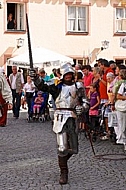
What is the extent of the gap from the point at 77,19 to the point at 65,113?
23.1m

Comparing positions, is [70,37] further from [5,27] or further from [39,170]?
[39,170]

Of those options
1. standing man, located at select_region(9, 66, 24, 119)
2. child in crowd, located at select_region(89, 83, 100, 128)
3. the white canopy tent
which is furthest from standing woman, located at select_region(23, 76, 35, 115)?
child in crowd, located at select_region(89, 83, 100, 128)

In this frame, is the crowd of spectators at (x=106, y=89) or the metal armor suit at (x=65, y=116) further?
the crowd of spectators at (x=106, y=89)

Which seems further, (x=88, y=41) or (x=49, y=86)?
(x=88, y=41)

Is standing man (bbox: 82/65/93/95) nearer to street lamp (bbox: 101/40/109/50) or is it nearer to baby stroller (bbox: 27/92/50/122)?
baby stroller (bbox: 27/92/50/122)

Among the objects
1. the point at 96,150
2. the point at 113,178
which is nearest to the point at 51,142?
the point at 96,150

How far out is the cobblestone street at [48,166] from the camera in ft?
27.3

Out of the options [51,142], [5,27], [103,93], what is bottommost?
[51,142]

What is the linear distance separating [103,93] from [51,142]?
1.74 metres

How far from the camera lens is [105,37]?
1235 inches

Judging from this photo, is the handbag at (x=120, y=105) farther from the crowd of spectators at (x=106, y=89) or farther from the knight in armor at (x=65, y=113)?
the knight in armor at (x=65, y=113)

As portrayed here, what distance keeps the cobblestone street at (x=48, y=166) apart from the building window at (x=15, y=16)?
52.0 feet

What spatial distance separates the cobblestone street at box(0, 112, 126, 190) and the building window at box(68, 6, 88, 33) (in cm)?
1708

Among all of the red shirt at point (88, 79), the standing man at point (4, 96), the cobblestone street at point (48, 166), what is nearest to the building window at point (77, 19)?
the red shirt at point (88, 79)
